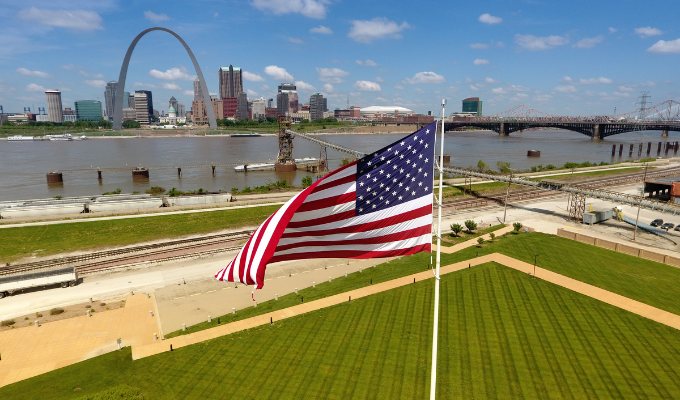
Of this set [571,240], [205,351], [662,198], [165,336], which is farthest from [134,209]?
[662,198]

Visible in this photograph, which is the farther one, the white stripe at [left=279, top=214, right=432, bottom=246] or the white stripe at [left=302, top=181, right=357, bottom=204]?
the white stripe at [left=279, top=214, right=432, bottom=246]

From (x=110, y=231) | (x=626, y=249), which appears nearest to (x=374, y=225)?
(x=626, y=249)

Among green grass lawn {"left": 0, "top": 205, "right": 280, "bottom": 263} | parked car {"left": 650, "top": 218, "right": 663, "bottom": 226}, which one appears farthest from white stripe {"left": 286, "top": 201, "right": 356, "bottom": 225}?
parked car {"left": 650, "top": 218, "right": 663, "bottom": 226}

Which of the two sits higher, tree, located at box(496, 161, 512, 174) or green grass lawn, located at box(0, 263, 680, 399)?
tree, located at box(496, 161, 512, 174)

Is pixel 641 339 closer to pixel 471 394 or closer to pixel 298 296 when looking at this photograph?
pixel 471 394

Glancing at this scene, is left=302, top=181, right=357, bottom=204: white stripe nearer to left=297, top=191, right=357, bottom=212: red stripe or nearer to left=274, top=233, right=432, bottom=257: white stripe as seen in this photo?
left=297, top=191, right=357, bottom=212: red stripe

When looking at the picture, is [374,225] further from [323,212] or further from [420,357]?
[420,357]

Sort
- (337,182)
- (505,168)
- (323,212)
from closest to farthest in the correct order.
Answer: (337,182) < (323,212) < (505,168)
